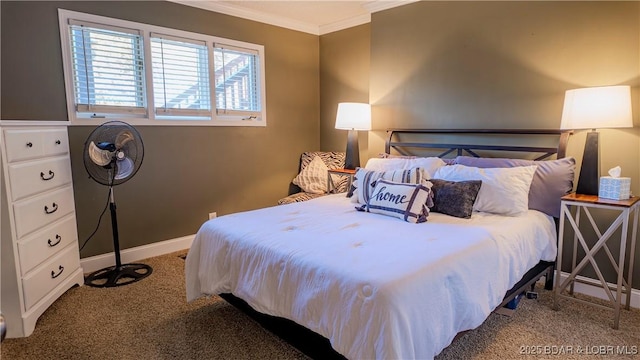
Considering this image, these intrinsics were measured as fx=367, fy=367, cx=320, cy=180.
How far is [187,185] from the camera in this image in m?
3.62

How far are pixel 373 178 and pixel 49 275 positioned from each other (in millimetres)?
2303

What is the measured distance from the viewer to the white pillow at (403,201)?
7.57 feet

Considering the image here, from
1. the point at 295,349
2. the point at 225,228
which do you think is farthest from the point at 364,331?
the point at 225,228

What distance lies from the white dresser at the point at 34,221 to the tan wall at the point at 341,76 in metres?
Answer: 2.73

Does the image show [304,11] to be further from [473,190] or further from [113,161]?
[473,190]

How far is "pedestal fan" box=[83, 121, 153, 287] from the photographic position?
9.01 ft

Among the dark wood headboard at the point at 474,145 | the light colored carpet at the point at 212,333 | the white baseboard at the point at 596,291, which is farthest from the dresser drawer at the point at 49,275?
the white baseboard at the point at 596,291

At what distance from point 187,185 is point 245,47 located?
5.12ft

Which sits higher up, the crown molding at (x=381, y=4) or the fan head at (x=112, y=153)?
the crown molding at (x=381, y=4)

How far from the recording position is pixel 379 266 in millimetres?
1556

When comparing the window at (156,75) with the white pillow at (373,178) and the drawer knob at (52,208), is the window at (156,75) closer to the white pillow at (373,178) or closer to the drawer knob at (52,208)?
the drawer knob at (52,208)

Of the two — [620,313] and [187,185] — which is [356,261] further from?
[187,185]

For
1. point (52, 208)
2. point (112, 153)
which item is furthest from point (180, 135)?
point (52, 208)

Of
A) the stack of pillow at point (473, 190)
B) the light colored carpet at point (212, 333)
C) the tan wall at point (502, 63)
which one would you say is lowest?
the light colored carpet at point (212, 333)
